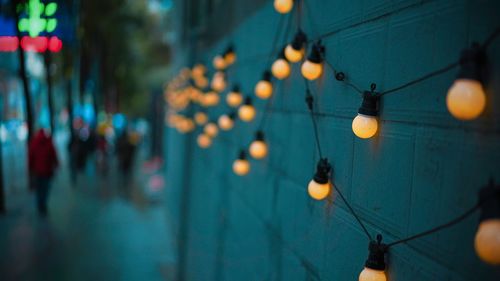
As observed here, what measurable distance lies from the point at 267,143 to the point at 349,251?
2200 mm

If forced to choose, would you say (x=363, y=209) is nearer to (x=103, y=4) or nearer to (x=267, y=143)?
(x=267, y=143)

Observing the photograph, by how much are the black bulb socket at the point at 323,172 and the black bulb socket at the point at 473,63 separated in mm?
1497

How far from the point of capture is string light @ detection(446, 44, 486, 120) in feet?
5.93

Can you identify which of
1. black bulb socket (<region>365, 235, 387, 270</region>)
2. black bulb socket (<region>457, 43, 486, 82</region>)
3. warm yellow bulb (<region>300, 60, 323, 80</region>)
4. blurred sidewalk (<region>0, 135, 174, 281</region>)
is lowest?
blurred sidewalk (<region>0, 135, 174, 281</region>)

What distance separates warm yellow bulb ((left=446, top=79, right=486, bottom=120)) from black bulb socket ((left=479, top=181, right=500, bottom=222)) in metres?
0.24

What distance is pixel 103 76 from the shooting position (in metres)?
24.5

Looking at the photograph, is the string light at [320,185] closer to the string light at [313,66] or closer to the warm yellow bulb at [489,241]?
the string light at [313,66]

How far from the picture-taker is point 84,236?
11.1 meters

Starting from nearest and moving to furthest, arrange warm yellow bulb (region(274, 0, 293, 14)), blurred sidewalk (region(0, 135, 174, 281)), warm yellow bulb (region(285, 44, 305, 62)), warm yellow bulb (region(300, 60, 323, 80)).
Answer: warm yellow bulb (region(300, 60, 323, 80))
warm yellow bulb (region(285, 44, 305, 62))
warm yellow bulb (region(274, 0, 293, 14))
blurred sidewalk (region(0, 135, 174, 281))

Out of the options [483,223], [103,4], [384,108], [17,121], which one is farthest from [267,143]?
[103,4]

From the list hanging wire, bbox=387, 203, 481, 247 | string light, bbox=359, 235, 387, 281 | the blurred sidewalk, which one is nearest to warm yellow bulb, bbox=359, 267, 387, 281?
string light, bbox=359, 235, 387, 281

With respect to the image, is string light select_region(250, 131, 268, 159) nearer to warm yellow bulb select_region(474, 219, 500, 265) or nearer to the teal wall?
the teal wall

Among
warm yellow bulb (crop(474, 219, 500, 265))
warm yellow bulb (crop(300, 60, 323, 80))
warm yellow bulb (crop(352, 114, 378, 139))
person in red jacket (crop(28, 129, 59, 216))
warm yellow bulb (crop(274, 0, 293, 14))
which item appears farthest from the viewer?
person in red jacket (crop(28, 129, 59, 216))

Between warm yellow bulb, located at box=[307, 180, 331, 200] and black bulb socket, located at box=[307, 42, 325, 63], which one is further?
black bulb socket, located at box=[307, 42, 325, 63]
